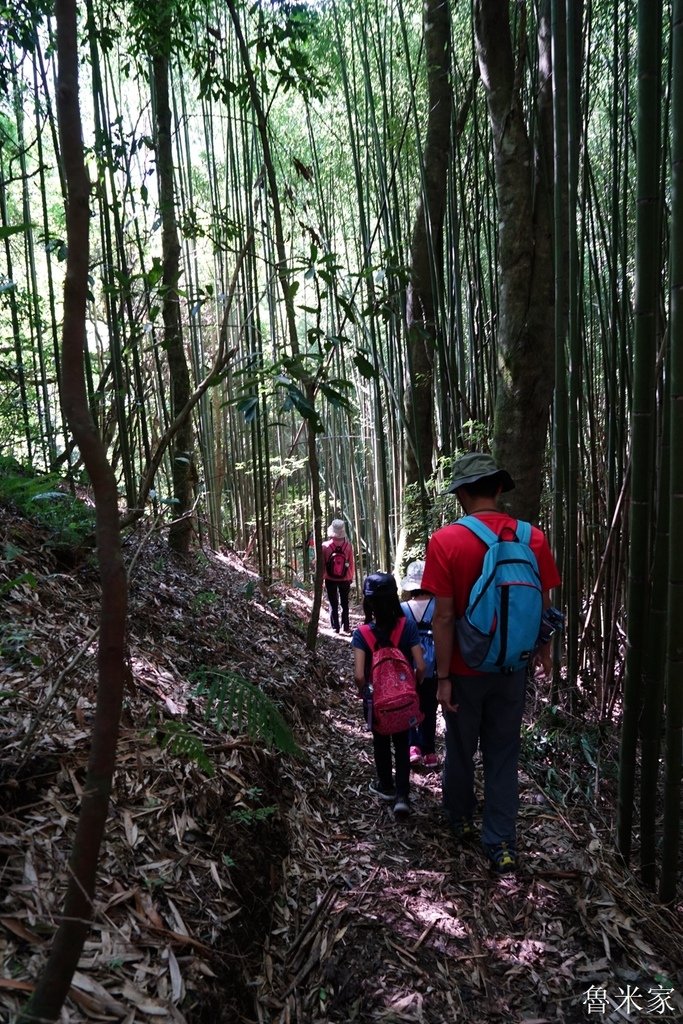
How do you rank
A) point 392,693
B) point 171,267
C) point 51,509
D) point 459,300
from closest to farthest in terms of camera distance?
point 392,693
point 51,509
point 171,267
point 459,300

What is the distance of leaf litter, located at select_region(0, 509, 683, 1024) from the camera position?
4.45 ft

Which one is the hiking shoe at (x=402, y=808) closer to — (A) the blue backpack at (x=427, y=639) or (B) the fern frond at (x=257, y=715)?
(A) the blue backpack at (x=427, y=639)

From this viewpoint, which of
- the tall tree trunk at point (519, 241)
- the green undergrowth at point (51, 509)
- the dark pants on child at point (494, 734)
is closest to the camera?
the dark pants on child at point (494, 734)

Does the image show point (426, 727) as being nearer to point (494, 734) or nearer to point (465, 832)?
point (465, 832)

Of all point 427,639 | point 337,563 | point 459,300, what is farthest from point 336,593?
point 427,639

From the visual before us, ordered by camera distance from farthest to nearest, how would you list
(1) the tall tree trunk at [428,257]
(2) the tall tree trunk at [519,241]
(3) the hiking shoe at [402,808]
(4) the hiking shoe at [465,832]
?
(1) the tall tree trunk at [428,257] < (2) the tall tree trunk at [519,241] < (3) the hiking shoe at [402,808] < (4) the hiking shoe at [465,832]

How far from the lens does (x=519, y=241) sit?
3.14 meters

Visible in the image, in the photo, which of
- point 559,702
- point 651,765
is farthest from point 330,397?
point 559,702

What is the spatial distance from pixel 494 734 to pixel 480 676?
0.24 m

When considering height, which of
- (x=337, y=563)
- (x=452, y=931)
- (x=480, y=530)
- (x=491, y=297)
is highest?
(x=491, y=297)

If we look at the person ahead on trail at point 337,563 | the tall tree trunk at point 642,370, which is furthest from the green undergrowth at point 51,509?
the person ahead on trail at point 337,563

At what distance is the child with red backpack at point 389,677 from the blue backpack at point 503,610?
1.40ft

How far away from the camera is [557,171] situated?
8.14ft

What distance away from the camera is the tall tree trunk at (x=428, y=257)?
444 centimetres
